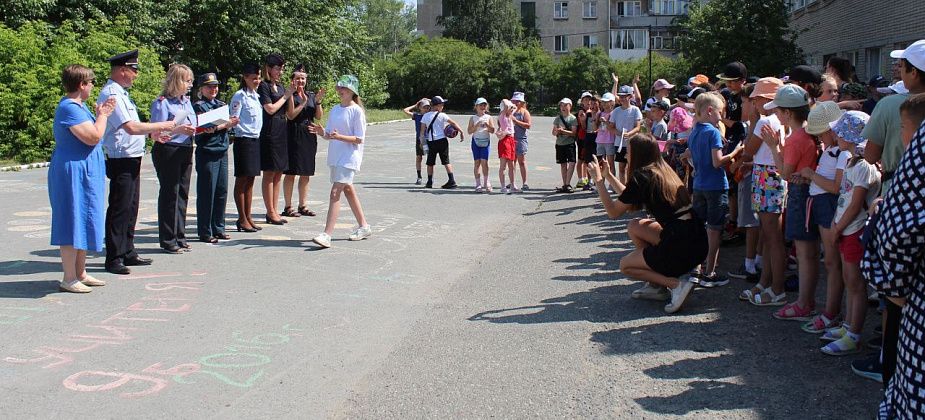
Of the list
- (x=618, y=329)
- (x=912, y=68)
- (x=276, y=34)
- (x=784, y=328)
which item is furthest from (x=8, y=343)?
(x=276, y=34)

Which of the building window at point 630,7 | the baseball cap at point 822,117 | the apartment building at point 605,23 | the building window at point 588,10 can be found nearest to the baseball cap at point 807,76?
the baseball cap at point 822,117

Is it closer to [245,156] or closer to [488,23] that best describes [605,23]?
[488,23]

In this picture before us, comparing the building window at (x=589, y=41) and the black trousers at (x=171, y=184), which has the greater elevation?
the building window at (x=589, y=41)

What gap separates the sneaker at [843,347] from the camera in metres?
5.43

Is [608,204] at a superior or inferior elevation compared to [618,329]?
superior

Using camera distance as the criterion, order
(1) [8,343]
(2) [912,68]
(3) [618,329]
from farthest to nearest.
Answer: (3) [618,329]
(1) [8,343]
(2) [912,68]

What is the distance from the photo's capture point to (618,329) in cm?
626

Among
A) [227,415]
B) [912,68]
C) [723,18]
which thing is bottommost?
[227,415]

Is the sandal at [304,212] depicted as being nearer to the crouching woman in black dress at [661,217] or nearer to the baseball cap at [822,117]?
the crouching woman in black dress at [661,217]

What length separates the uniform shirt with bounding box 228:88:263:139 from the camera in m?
10.3

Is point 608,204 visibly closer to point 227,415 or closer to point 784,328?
point 784,328

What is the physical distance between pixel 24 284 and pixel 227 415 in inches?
154

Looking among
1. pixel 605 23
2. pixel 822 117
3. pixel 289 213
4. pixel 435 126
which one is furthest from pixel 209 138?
pixel 605 23

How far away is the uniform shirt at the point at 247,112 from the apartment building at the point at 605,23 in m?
70.3
